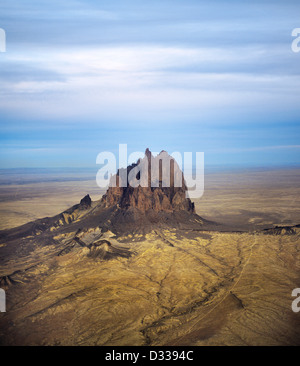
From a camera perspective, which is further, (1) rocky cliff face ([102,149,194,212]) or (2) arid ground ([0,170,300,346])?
(1) rocky cliff face ([102,149,194,212])

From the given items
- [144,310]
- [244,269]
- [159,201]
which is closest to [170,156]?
[159,201]

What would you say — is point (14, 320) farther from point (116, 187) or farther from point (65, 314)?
point (116, 187)

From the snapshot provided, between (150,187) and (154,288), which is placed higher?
(150,187)

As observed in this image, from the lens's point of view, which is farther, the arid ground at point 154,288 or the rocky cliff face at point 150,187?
the rocky cliff face at point 150,187

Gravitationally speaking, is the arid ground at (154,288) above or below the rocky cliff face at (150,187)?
below

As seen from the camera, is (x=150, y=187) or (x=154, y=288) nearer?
(x=154, y=288)

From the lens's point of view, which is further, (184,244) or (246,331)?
(184,244)

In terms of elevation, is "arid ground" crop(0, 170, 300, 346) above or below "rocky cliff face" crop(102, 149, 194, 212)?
below
